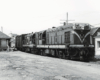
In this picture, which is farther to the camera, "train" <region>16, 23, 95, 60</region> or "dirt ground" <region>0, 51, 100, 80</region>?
"train" <region>16, 23, 95, 60</region>

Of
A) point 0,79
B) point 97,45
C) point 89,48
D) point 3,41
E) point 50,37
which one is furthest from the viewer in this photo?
point 3,41

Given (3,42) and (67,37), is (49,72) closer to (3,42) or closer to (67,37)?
(67,37)

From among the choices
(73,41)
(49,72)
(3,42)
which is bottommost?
(49,72)

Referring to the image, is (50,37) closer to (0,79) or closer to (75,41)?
(75,41)

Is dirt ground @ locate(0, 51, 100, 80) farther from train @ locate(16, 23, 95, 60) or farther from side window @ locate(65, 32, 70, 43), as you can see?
side window @ locate(65, 32, 70, 43)

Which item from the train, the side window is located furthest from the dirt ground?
the side window

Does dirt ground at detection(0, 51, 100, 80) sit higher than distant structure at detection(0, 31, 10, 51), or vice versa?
distant structure at detection(0, 31, 10, 51)

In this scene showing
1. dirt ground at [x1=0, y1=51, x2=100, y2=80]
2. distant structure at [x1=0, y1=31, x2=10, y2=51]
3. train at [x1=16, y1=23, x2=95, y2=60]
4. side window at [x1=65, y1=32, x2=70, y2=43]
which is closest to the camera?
dirt ground at [x1=0, y1=51, x2=100, y2=80]

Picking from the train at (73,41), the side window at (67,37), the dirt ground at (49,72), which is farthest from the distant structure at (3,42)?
the dirt ground at (49,72)

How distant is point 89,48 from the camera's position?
13.2 meters

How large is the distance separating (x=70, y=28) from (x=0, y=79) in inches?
372

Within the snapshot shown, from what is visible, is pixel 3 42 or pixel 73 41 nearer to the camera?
pixel 73 41

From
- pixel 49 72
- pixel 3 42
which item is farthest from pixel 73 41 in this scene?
pixel 3 42

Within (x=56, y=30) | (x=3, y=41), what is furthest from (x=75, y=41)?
(x=3, y=41)
